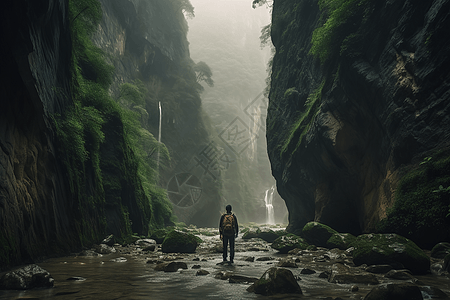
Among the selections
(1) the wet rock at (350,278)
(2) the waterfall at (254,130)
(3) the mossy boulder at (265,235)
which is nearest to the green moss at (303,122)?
(3) the mossy boulder at (265,235)

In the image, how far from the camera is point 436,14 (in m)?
7.66

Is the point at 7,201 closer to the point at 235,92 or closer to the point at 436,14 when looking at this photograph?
the point at 436,14

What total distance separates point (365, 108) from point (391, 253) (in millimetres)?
7107

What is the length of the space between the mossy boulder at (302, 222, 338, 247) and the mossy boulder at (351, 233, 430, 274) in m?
4.37

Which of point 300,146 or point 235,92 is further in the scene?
point 235,92

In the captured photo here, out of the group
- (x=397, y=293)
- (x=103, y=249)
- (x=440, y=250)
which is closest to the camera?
(x=397, y=293)

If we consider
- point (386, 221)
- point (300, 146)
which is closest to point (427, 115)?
point (386, 221)

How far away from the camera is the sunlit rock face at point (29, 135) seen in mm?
5396

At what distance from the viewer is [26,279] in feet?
12.5

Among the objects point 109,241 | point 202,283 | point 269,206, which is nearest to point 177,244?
point 109,241

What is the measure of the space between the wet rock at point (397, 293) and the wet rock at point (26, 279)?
4.28m

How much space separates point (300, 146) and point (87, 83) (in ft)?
38.4

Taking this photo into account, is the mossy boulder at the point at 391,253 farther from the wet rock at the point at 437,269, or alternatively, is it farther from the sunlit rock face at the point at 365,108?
the sunlit rock face at the point at 365,108

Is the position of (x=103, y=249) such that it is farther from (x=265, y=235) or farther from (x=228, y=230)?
(x=265, y=235)
